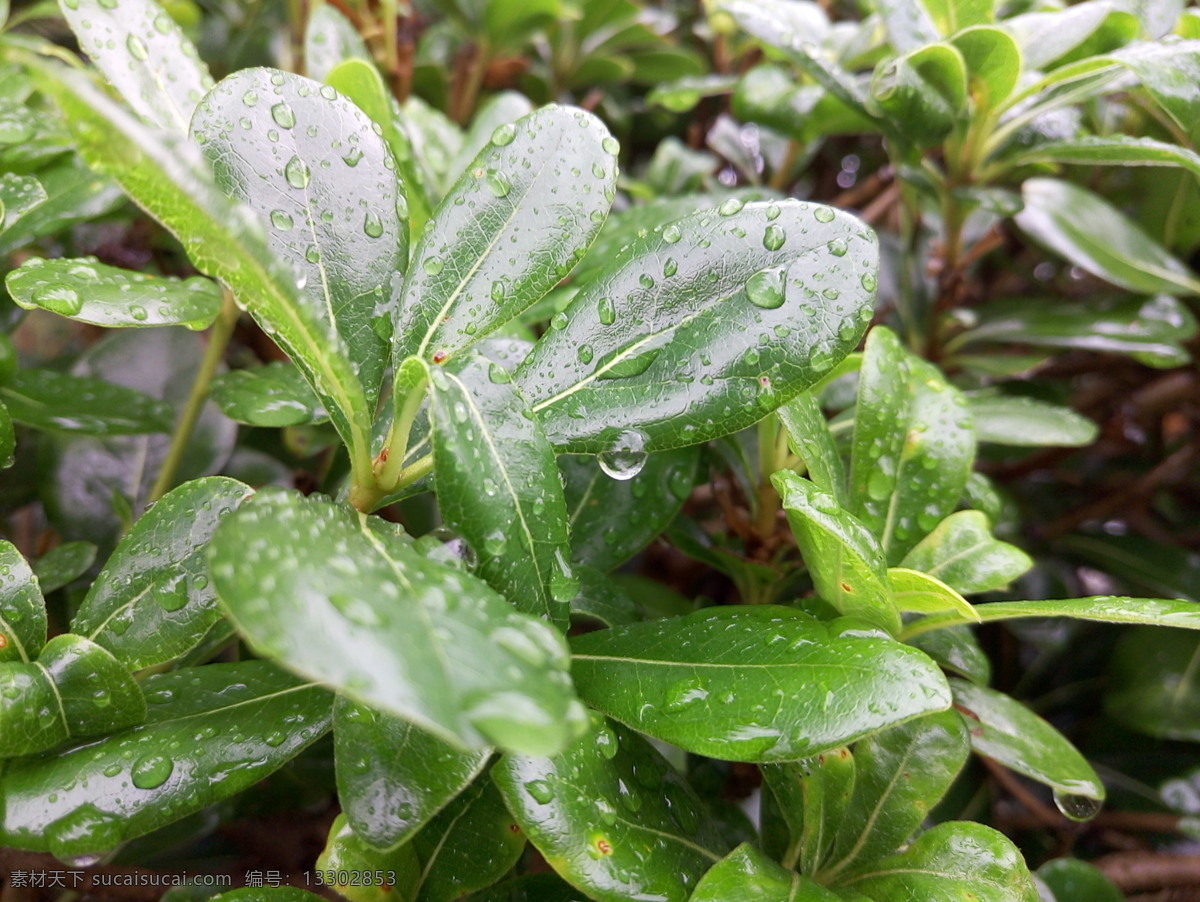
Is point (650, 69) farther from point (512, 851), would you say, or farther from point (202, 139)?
point (512, 851)

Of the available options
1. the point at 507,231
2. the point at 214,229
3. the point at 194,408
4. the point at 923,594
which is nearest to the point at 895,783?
the point at 923,594

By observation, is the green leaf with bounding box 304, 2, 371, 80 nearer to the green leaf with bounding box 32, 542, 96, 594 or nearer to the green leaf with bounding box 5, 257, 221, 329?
the green leaf with bounding box 5, 257, 221, 329

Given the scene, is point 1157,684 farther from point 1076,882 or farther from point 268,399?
point 268,399

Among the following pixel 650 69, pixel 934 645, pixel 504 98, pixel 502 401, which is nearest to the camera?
pixel 502 401

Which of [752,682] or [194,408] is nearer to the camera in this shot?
[752,682]

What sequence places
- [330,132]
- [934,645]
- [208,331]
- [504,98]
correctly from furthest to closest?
1. [208,331]
2. [504,98]
3. [934,645]
4. [330,132]

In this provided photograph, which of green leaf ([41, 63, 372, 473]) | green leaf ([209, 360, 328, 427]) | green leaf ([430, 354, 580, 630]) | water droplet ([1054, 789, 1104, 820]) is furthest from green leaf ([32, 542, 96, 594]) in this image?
water droplet ([1054, 789, 1104, 820])

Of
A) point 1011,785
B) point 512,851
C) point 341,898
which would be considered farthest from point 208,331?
point 1011,785

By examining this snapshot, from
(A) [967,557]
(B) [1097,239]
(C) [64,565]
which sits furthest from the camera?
(B) [1097,239]
